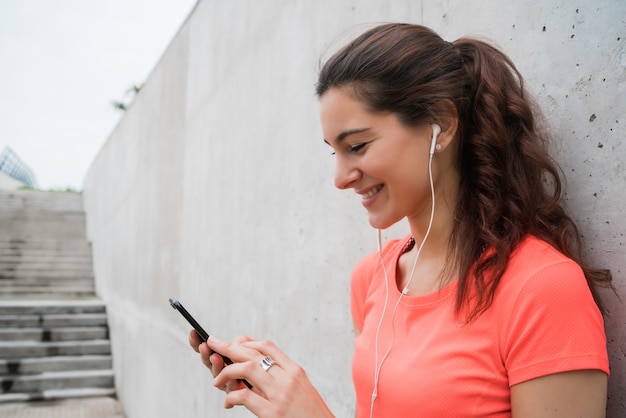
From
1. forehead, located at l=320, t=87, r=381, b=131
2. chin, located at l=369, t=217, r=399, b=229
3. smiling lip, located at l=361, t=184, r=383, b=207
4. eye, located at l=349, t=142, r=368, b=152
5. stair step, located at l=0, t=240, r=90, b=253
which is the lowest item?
stair step, located at l=0, t=240, r=90, b=253

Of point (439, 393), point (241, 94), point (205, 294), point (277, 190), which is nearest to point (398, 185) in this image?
point (439, 393)

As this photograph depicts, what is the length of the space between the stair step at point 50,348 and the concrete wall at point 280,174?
78.6 inches

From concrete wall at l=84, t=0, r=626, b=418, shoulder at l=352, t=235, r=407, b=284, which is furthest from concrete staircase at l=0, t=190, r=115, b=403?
shoulder at l=352, t=235, r=407, b=284

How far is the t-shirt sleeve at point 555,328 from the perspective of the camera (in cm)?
75

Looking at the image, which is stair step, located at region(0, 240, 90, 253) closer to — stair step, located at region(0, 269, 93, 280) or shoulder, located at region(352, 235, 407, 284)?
stair step, located at region(0, 269, 93, 280)

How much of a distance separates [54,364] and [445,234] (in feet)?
23.2

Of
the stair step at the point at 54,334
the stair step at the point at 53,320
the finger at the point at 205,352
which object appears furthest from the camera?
the stair step at the point at 53,320

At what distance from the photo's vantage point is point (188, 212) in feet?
12.4

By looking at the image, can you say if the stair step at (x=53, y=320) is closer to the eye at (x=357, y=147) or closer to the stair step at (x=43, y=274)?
the stair step at (x=43, y=274)

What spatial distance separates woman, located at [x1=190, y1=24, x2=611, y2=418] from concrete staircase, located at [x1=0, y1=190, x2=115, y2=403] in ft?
21.5

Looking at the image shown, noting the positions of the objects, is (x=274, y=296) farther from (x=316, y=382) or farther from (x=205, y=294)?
(x=205, y=294)

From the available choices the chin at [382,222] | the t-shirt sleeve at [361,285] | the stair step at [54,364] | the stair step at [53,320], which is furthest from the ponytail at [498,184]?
the stair step at [53,320]

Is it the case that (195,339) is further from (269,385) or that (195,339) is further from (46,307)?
(46,307)

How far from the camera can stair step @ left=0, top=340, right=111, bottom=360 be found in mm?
6930
